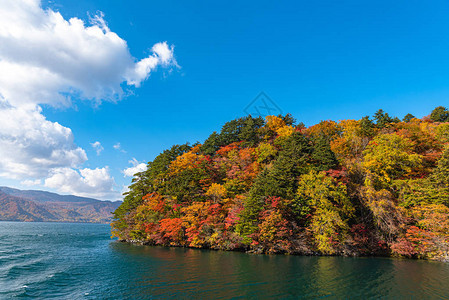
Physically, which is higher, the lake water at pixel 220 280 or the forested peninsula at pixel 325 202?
the forested peninsula at pixel 325 202

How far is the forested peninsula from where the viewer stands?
108 ft

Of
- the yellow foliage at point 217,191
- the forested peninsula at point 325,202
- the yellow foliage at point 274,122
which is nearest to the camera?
the forested peninsula at point 325,202

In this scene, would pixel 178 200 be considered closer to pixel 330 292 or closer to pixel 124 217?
pixel 124 217

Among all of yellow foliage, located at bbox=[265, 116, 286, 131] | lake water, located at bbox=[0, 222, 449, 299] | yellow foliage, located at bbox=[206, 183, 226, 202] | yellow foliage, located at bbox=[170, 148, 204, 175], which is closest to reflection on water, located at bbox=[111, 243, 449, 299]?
lake water, located at bbox=[0, 222, 449, 299]

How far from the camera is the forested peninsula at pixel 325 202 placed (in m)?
32.8

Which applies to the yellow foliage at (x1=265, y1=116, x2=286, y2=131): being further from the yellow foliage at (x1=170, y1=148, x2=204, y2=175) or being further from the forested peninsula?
the yellow foliage at (x1=170, y1=148, x2=204, y2=175)

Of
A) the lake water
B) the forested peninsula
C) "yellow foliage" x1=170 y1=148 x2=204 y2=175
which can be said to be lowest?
the lake water

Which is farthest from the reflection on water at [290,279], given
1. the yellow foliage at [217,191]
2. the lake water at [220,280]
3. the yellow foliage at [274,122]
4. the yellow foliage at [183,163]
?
the yellow foliage at [274,122]

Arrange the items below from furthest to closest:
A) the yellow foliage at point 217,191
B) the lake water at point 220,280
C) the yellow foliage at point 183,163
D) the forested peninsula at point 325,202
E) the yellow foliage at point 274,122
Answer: the yellow foliage at point 274,122, the yellow foliage at point 183,163, the yellow foliage at point 217,191, the forested peninsula at point 325,202, the lake water at point 220,280

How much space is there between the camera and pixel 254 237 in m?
35.9

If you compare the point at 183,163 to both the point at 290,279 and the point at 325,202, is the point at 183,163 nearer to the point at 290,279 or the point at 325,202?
the point at 325,202

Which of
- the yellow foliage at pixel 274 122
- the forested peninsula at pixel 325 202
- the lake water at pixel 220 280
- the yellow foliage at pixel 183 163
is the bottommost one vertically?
the lake water at pixel 220 280

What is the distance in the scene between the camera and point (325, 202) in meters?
34.0

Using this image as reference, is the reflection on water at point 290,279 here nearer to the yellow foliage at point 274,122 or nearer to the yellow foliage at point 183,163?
the yellow foliage at point 183,163
